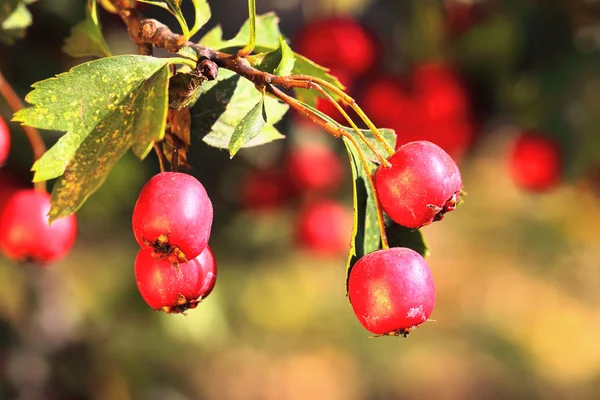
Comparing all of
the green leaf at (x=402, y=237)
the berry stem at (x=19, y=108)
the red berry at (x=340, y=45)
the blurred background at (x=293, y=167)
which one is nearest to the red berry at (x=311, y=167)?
the blurred background at (x=293, y=167)

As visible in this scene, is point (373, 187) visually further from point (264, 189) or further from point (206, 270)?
point (264, 189)

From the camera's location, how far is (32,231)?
975 millimetres

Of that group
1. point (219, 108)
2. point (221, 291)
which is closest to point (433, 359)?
point (221, 291)

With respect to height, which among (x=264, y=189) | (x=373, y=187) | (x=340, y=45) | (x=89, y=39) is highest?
(x=89, y=39)

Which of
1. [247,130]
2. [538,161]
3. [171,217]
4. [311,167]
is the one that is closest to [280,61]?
[247,130]

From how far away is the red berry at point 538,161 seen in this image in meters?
1.56

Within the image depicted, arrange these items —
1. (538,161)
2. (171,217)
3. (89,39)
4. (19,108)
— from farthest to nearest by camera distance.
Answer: (538,161), (19,108), (89,39), (171,217)

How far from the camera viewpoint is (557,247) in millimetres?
4055

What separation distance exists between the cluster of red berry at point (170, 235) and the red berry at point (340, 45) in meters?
0.99

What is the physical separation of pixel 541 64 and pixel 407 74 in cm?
32

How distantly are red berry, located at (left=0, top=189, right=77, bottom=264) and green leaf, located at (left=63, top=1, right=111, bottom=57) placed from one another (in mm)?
→ 234

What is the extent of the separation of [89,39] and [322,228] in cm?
113

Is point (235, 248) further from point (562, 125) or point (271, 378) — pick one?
point (271, 378)

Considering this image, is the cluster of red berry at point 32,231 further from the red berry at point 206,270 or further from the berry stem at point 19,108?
the red berry at point 206,270
